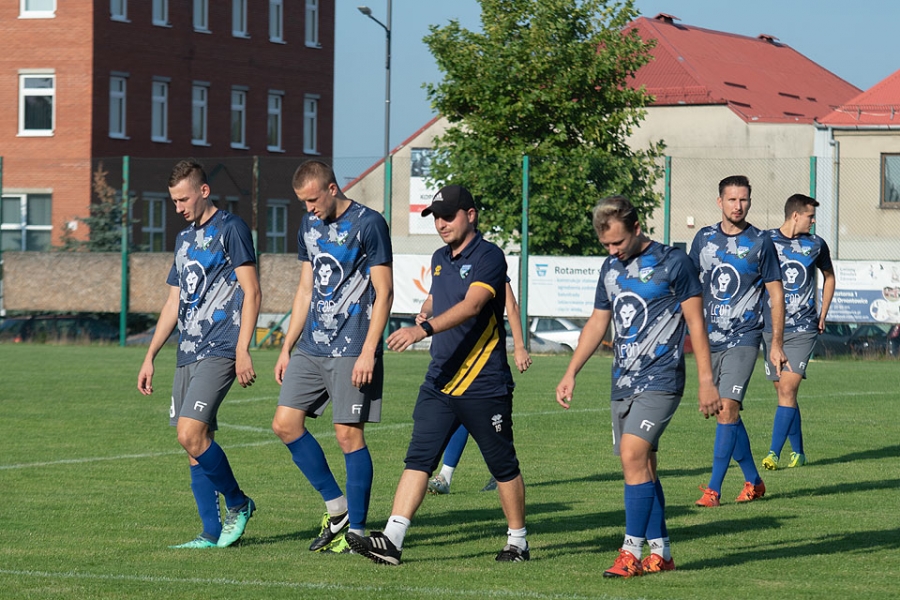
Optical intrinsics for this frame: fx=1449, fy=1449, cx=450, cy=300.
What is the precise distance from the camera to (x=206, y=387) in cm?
779

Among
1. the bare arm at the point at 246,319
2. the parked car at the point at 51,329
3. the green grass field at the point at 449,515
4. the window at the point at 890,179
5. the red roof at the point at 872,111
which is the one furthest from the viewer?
the red roof at the point at 872,111

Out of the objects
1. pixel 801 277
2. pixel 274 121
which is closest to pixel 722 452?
pixel 801 277

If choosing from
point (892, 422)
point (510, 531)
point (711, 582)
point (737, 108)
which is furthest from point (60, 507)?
point (737, 108)

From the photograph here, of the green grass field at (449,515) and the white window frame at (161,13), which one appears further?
the white window frame at (161,13)

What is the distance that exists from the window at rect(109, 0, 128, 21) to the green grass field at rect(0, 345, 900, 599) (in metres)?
28.6

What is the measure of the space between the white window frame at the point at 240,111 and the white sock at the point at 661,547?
42299 mm

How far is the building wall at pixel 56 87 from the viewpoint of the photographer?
138 ft

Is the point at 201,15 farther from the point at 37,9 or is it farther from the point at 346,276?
the point at 346,276

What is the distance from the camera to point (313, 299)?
7898mm

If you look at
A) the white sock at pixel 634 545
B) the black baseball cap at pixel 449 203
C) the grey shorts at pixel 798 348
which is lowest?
the white sock at pixel 634 545

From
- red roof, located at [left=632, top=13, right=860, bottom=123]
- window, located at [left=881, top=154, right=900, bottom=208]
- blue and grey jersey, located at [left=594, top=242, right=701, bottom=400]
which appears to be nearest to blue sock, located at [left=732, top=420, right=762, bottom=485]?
blue and grey jersey, located at [left=594, top=242, right=701, bottom=400]

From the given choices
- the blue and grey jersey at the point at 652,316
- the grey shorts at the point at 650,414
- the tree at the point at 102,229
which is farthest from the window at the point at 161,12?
the grey shorts at the point at 650,414

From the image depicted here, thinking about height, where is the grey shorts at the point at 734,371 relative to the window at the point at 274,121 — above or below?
below

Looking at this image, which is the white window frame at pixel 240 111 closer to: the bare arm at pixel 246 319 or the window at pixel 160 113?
the window at pixel 160 113
